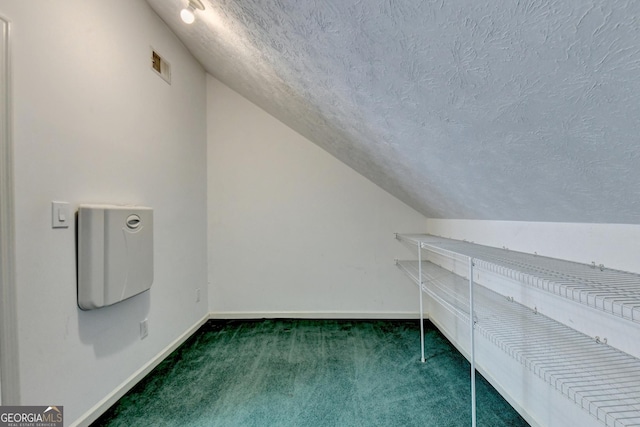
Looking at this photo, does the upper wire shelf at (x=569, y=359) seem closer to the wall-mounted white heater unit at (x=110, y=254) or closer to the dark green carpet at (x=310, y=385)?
the dark green carpet at (x=310, y=385)

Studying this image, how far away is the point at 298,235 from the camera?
2959mm

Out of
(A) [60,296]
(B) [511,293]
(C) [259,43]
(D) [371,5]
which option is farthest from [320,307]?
(D) [371,5]

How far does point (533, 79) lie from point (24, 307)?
1.85 meters

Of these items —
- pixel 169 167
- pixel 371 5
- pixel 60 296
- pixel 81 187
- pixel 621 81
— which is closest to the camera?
pixel 621 81

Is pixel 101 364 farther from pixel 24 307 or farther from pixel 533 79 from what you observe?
pixel 533 79

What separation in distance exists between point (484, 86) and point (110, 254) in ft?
5.76

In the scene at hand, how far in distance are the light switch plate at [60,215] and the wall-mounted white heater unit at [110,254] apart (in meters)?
0.05

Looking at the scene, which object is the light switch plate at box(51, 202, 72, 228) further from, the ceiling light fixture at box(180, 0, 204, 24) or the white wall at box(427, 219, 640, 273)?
the white wall at box(427, 219, 640, 273)

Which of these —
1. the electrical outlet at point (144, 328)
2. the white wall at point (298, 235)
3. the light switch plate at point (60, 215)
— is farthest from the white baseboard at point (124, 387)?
the light switch plate at point (60, 215)

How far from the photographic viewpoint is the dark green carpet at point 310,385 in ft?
5.06

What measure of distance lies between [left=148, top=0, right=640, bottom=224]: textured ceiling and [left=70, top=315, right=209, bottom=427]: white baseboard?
199cm

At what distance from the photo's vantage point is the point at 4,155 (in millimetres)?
1116

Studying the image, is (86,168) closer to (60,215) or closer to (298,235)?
(60,215)

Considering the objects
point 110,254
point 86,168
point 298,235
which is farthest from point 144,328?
point 298,235
